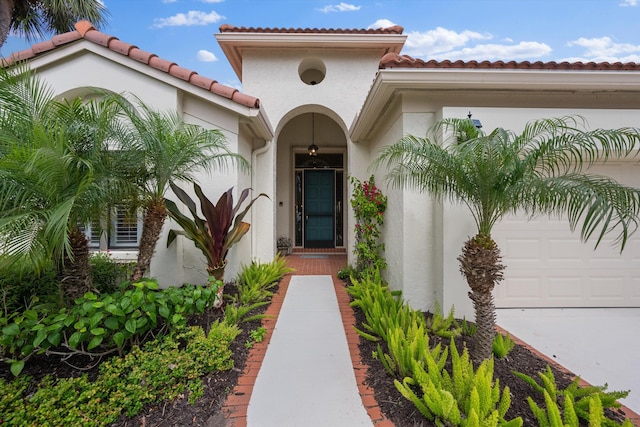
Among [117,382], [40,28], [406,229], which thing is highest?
[40,28]

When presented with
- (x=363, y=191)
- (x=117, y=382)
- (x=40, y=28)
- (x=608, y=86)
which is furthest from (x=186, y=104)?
(x=40, y=28)

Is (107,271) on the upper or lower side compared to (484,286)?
lower

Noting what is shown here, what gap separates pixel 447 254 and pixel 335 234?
5877 millimetres

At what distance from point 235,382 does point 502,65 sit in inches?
222

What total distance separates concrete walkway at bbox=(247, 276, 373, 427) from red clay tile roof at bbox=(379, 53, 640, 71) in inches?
160

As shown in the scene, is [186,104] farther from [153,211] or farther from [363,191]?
[363,191]

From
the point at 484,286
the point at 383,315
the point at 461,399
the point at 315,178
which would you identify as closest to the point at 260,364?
the point at 383,315

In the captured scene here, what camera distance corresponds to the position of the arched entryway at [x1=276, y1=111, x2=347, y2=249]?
986 cm

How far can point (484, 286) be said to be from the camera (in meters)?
3.17

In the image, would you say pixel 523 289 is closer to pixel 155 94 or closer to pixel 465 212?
pixel 465 212

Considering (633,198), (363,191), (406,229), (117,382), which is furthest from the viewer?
(363,191)

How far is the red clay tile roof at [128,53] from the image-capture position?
4953 millimetres

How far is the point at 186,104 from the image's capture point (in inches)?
214

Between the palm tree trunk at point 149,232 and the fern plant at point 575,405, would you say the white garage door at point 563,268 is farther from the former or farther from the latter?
the palm tree trunk at point 149,232
